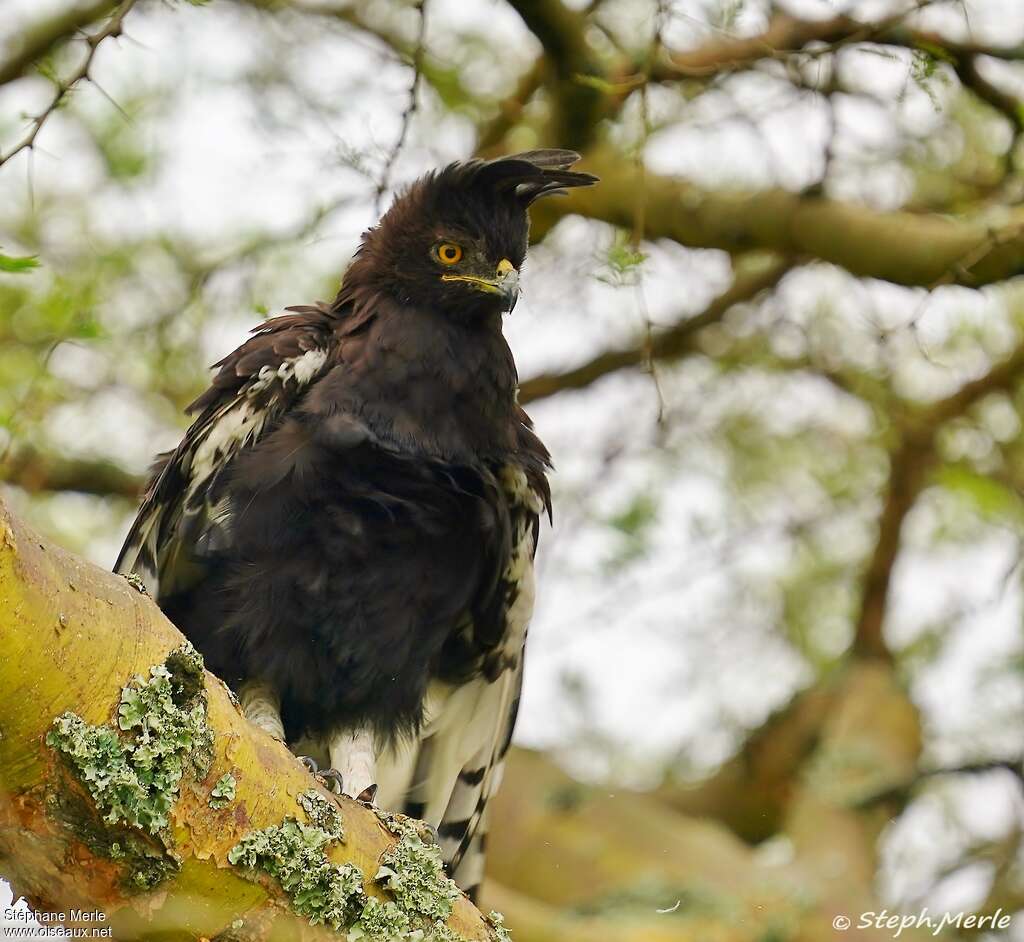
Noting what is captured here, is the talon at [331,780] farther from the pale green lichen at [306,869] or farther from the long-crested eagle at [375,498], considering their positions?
the pale green lichen at [306,869]

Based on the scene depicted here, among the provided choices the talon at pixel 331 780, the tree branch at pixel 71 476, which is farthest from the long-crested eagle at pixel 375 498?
the tree branch at pixel 71 476

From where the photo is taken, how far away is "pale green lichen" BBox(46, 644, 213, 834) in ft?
9.64

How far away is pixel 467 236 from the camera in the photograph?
514cm

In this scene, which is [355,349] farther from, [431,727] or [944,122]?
[944,122]

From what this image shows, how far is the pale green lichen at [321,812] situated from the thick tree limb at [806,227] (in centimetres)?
324

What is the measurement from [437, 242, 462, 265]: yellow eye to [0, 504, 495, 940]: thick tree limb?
7.38ft

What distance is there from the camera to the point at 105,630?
117 inches

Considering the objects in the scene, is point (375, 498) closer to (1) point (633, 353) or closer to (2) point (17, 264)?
(2) point (17, 264)

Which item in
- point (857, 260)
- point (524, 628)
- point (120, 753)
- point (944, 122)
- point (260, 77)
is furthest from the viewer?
point (944, 122)

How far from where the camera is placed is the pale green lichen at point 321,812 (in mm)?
3453

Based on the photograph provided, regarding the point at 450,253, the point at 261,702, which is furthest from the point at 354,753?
the point at 450,253

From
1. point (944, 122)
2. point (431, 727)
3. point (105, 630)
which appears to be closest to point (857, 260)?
point (944, 122)

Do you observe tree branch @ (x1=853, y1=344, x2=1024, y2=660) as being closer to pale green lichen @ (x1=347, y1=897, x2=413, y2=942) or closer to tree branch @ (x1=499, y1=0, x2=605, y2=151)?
tree branch @ (x1=499, y1=0, x2=605, y2=151)

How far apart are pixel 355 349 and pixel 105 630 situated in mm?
2108
